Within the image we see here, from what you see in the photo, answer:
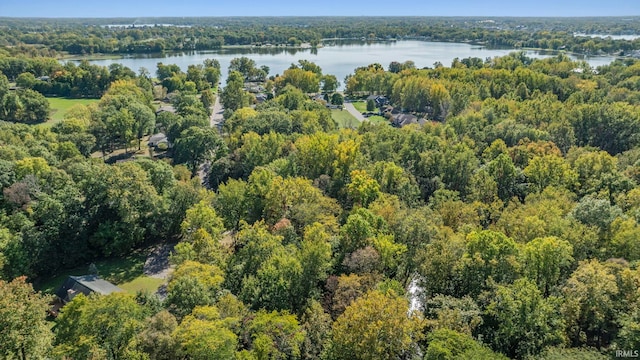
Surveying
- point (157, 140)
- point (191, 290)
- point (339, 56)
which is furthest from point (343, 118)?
point (339, 56)

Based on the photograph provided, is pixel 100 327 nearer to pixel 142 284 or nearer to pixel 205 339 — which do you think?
pixel 205 339

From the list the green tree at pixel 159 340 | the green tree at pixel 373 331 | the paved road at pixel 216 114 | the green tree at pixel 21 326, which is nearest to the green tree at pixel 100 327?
the green tree at pixel 159 340

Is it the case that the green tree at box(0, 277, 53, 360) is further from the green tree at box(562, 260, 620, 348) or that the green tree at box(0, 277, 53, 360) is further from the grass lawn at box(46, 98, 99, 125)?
the grass lawn at box(46, 98, 99, 125)

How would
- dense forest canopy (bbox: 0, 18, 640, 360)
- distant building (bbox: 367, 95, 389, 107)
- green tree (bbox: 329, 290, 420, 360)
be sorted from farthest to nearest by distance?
distant building (bbox: 367, 95, 389, 107) → dense forest canopy (bbox: 0, 18, 640, 360) → green tree (bbox: 329, 290, 420, 360)

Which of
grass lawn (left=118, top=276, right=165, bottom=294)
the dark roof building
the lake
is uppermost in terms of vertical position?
the lake

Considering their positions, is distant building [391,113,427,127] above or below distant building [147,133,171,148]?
above

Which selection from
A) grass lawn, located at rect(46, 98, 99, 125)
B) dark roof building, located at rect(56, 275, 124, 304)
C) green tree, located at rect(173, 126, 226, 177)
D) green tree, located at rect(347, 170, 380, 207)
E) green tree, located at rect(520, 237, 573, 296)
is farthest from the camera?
grass lawn, located at rect(46, 98, 99, 125)

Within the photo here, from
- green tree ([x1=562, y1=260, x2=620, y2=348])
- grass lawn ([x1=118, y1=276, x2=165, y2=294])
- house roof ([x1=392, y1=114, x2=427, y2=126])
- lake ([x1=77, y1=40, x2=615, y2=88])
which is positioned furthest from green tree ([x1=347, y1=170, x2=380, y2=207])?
lake ([x1=77, y1=40, x2=615, y2=88])

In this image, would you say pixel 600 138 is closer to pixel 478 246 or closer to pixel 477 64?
pixel 478 246
